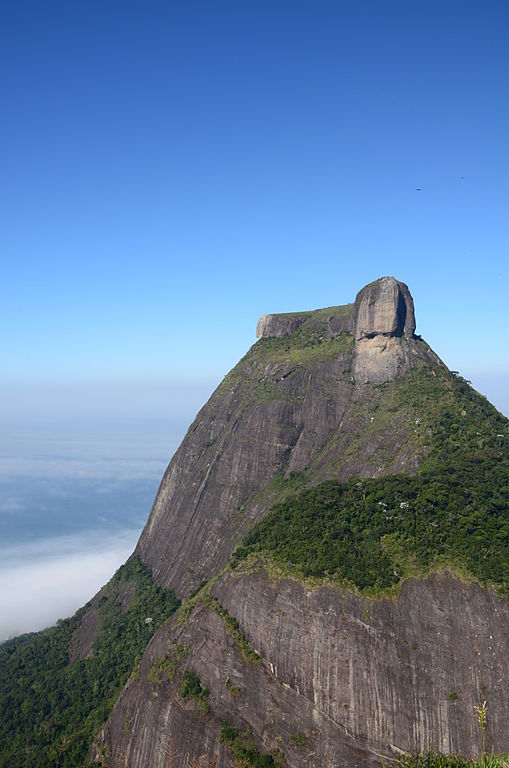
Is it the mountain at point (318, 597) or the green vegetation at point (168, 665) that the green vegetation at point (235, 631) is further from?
the green vegetation at point (168, 665)

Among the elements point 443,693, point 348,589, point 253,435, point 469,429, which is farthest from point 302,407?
point 443,693

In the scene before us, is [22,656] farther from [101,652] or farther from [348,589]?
[348,589]

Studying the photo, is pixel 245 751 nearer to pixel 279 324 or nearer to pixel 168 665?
pixel 168 665

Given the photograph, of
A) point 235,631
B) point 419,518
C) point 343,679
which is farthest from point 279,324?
point 343,679

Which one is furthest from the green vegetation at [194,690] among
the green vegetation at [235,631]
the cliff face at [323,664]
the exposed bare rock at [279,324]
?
the exposed bare rock at [279,324]

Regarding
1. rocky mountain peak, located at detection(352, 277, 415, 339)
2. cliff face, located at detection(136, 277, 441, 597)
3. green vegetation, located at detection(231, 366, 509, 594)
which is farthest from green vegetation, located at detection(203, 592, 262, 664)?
rocky mountain peak, located at detection(352, 277, 415, 339)
